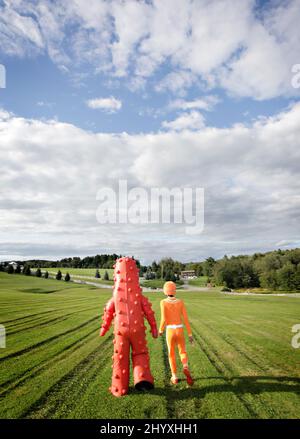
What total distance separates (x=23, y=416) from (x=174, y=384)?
310 cm

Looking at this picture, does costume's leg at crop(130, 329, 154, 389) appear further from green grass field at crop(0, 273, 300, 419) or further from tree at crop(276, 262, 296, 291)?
tree at crop(276, 262, 296, 291)

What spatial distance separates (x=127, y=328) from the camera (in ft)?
20.6

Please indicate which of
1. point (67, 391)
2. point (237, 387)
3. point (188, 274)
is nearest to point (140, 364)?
point (67, 391)

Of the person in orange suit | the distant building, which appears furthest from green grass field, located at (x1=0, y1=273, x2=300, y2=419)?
the distant building

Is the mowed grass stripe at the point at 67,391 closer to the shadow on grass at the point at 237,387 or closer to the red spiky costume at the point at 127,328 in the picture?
the red spiky costume at the point at 127,328

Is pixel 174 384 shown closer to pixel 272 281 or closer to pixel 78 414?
pixel 78 414

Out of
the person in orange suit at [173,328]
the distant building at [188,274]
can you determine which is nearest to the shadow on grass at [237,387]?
the person in orange suit at [173,328]

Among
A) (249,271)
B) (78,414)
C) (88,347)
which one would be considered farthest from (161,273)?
(78,414)

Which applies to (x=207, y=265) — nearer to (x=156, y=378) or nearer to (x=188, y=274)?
(x=188, y=274)

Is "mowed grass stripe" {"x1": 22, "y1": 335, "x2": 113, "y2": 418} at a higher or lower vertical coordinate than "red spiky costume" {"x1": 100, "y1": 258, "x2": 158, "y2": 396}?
lower

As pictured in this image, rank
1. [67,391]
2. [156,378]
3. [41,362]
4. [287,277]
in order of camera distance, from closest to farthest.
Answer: [67,391], [156,378], [41,362], [287,277]

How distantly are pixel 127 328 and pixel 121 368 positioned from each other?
2.66 feet

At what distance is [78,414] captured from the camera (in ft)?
16.5

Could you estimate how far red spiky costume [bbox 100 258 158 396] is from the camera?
19.7 feet
